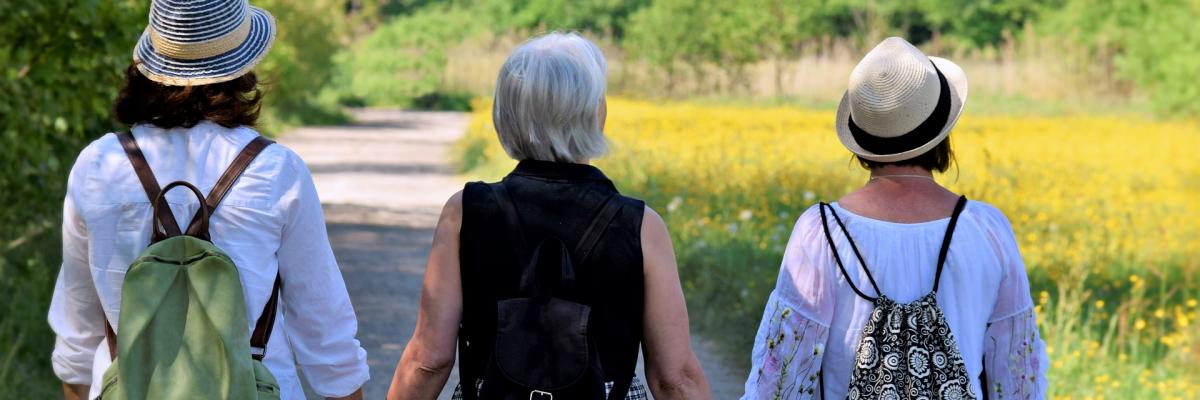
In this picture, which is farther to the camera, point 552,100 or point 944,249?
point 944,249

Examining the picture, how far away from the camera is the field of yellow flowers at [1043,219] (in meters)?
7.45

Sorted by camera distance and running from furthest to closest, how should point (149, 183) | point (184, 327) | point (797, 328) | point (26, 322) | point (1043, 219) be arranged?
1. point (1043, 219)
2. point (26, 322)
3. point (797, 328)
4. point (149, 183)
5. point (184, 327)

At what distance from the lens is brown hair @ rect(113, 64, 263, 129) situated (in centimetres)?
305

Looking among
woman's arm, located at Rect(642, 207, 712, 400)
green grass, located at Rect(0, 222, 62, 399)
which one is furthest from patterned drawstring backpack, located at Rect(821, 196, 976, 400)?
green grass, located at Rect(0, 222, 62, 399)

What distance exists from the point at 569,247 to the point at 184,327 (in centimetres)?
73

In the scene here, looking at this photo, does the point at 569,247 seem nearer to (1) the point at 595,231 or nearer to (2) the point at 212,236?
(1) the point at 595,231

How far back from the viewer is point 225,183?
9.69 ft

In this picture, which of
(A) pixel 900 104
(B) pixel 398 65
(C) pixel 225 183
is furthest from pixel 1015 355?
(B) pixel 398 65

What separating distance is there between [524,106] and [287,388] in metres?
0.70

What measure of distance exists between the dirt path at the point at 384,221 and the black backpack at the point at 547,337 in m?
4.14

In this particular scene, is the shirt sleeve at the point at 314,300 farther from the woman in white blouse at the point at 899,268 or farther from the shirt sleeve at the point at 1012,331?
the shirt sleeve at the point at 1012,331

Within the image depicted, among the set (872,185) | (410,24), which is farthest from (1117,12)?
(872,185)

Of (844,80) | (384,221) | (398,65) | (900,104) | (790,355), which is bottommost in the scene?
(398,65)

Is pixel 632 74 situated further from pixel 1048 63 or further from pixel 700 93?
pixel 1048 63
